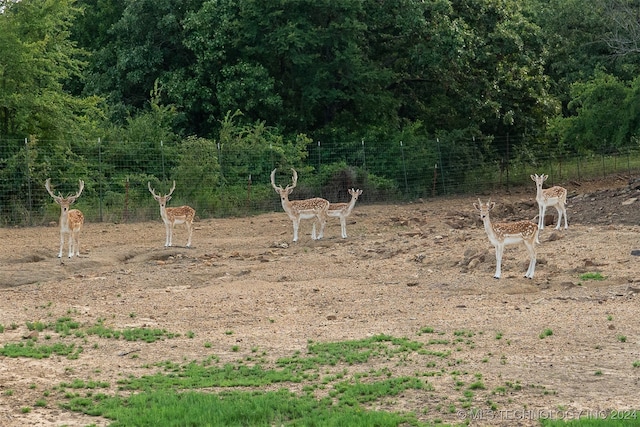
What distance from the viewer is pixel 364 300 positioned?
16266mm

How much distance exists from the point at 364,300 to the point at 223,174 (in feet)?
47.1

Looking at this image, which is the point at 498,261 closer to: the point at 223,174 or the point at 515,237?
the point at 515,237

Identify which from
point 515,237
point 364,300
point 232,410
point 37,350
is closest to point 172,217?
point 364,300

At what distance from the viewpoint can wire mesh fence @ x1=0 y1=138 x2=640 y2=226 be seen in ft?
89.6

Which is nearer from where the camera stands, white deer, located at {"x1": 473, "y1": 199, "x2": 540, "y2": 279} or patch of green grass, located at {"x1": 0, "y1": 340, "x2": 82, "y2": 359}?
patch of green grass, located at {"x1": 0, "y1": 340, "x2": 82, "y2": 359}

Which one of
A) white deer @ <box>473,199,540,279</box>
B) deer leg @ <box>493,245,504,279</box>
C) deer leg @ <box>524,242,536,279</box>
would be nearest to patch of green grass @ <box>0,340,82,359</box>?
deer leg @ <box>493,245,504,279</box>

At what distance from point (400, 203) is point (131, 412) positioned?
22070 mm

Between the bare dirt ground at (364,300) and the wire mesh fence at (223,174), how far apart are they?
178 cm

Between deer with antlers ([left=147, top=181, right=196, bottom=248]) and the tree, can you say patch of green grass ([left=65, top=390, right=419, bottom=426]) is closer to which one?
deer with antlers ([left=147, top=181, right=196, bottom=248])

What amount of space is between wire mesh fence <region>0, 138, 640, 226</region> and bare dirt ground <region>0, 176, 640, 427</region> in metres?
1.78

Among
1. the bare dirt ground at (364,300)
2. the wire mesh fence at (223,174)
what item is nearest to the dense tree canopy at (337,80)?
the wire mesh fence at (223,174)

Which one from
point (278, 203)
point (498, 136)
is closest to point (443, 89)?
point (498, 136)

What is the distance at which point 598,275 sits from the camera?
1673cm

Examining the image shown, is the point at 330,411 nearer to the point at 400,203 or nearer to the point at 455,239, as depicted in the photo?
the point at 455,239
